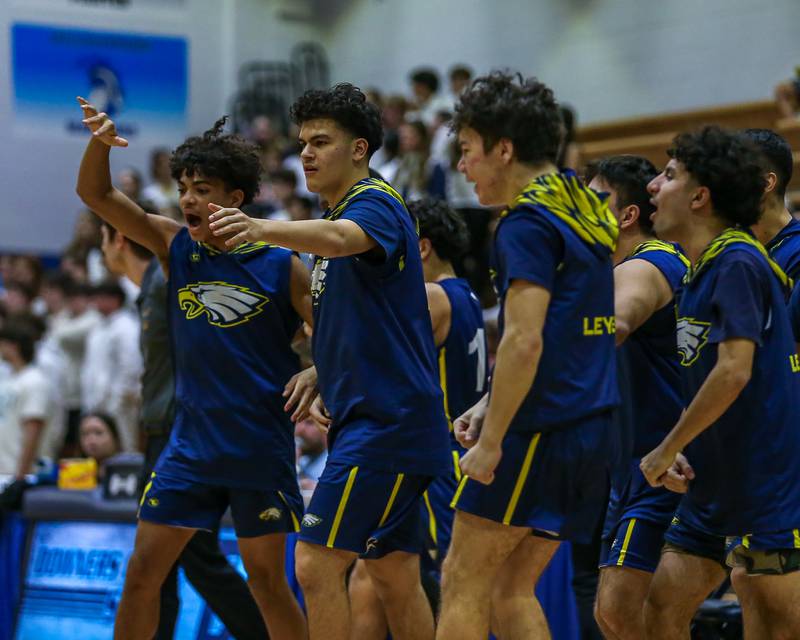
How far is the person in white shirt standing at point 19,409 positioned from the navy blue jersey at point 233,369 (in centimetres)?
520

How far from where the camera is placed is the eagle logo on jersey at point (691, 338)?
13.6 ft

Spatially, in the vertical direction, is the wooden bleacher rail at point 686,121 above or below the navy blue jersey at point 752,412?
above

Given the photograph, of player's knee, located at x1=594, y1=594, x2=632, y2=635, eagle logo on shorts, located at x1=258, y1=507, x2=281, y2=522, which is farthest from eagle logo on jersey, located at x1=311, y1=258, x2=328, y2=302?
player's knee, located at x1=594, y1=594, x2=632, y2=635

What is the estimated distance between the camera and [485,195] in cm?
394

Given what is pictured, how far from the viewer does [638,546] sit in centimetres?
462

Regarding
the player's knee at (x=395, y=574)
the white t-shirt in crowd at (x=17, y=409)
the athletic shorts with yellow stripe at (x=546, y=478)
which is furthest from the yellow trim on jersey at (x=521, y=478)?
the white t-shirt in crowd at (x=17, y=409)

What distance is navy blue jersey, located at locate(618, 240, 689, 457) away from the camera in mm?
4727

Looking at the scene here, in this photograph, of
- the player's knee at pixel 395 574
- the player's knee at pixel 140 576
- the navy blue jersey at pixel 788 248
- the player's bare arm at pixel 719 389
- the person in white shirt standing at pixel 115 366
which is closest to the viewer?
the player's bare arm at pixel 719 389

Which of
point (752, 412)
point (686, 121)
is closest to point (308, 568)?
point (752, 412)

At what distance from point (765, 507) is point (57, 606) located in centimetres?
463

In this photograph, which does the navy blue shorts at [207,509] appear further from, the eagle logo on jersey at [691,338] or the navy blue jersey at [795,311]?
the navy blue jersey at [795,311]

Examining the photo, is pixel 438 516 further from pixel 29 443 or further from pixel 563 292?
pixel 29 443

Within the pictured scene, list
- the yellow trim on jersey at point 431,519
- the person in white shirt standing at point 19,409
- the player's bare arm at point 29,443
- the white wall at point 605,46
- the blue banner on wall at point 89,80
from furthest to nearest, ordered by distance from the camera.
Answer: the blue banner on wall at point 89,80
the white wall at point 605,46
the person in white shirt standing at point 19,409
the player's bare arm at point 29,443
the yellow trim on jersey at point 431,519

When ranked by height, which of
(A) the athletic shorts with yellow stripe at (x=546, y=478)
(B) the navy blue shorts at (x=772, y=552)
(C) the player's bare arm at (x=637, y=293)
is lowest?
(B) the navy blue shorts at (x=772, y=552)
